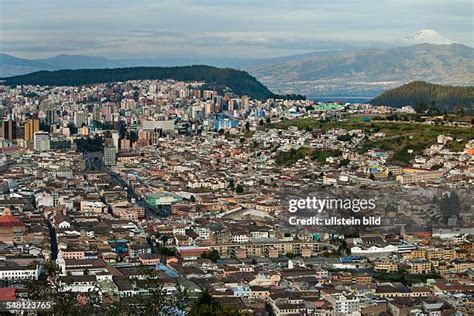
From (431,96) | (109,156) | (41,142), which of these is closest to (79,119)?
(41,142)

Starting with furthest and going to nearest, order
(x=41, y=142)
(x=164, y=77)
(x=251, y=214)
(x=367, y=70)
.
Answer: (x=367, y=70) < (x=164, y=77) < (x=41, y=142) < (x=251, y=214)

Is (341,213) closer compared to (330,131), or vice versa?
(341,213)

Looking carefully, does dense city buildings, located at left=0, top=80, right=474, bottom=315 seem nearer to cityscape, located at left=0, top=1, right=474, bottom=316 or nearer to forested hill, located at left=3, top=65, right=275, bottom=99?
cityscape, located at left=0, top=1, right=474, bottom=316

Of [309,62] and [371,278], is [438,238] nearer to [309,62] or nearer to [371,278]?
[371,278]

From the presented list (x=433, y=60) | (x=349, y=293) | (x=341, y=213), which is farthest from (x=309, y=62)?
(x=349, y=293)

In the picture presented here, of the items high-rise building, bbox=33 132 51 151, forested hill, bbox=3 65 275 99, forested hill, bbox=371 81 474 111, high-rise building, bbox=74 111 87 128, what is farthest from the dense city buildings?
forested hill, bbox=3 65 275 99

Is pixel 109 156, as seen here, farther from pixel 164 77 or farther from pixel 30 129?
pixel 164 77
